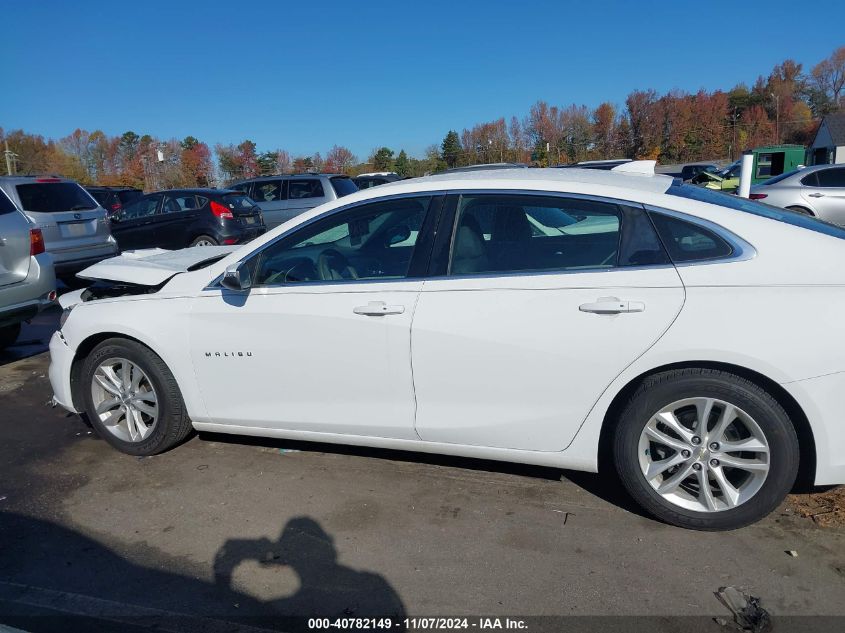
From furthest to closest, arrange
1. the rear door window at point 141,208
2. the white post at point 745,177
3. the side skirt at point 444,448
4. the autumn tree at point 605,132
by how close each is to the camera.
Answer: the autumn tree at point 605,132
the rear door window at point 141,208
the white post at point 745,177
the side skirt at point 444,448

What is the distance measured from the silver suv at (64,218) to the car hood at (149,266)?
5618 mm

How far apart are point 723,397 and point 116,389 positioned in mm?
3438

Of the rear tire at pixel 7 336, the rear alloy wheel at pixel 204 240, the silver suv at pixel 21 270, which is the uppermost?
the silver suv at pixel 21 270

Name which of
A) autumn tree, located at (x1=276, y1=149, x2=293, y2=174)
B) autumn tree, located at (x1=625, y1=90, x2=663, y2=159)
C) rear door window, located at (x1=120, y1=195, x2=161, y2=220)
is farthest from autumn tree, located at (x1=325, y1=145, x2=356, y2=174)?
rear door window, located at (x1=120, y1=195, x2=161, y2=220)

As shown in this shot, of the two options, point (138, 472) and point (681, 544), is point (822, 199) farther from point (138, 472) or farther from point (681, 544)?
point (138, 472)

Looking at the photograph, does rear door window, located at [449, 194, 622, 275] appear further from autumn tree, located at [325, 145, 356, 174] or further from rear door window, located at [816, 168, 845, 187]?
autumn tree, located at [325, 145, 356, 174]

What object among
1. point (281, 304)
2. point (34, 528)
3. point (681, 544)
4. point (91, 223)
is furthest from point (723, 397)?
point (91, 223)

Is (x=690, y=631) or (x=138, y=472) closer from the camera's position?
(x=690, y=631)

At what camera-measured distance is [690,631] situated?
7.93ft

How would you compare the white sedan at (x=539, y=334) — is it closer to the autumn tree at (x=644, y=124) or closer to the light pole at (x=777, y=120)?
the autumn tree at (x=644, y=124)

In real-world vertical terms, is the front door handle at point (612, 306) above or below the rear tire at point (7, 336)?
above

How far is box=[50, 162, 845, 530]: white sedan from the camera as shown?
2.79 m

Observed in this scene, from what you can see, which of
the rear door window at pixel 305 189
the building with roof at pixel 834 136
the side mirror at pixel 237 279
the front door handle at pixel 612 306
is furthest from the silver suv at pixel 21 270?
the building with roof at pixel 834 136

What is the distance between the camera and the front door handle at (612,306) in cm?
289
